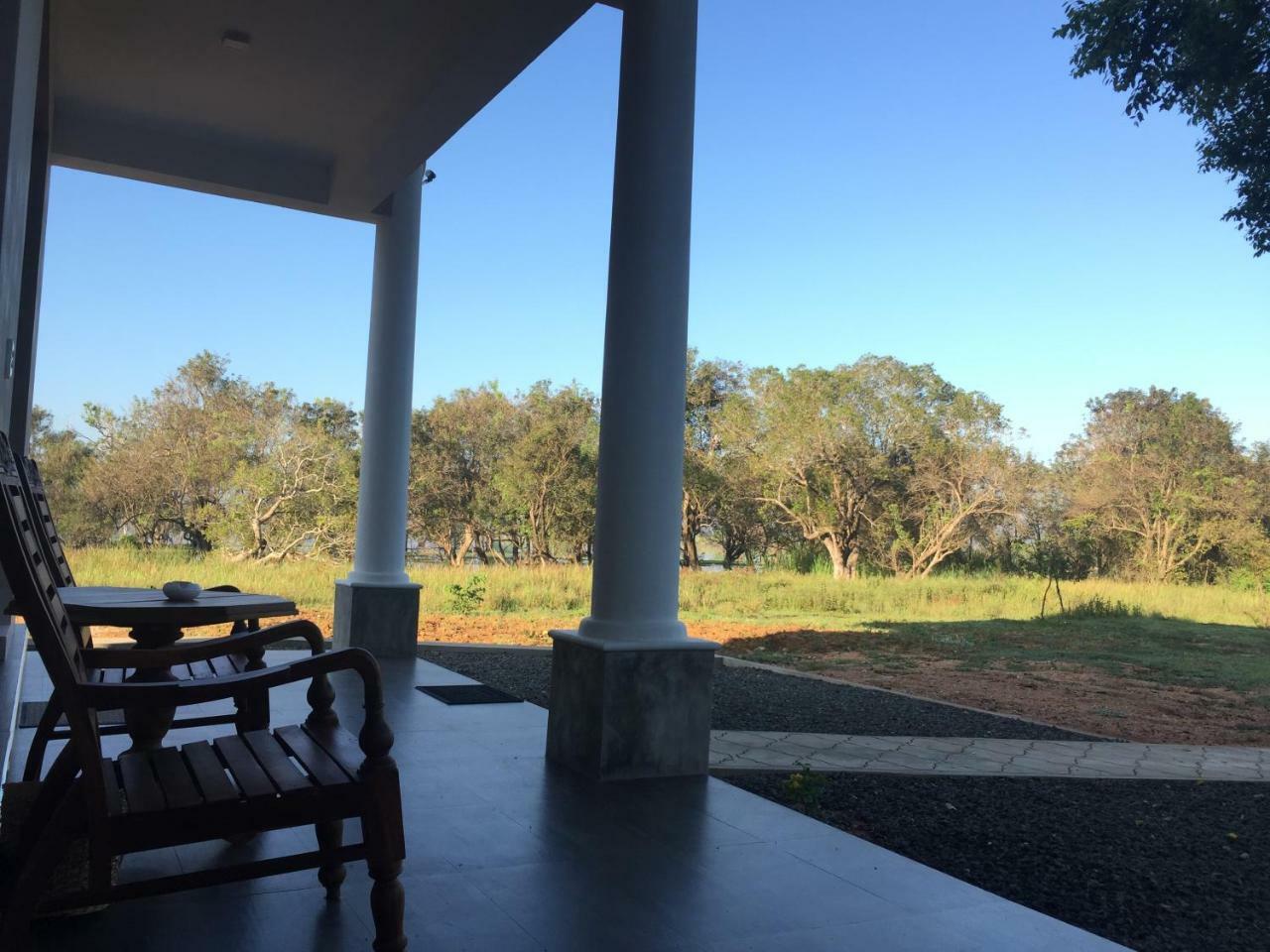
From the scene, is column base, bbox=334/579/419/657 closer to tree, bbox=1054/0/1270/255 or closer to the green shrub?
the green shrub

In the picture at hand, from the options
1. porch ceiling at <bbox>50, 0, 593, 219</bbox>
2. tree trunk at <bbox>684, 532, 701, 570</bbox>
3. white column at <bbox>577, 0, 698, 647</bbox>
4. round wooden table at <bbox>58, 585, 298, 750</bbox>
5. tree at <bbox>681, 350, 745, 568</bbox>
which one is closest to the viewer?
round wooden table at <bbox>58, 585, 298, 750</bbox>

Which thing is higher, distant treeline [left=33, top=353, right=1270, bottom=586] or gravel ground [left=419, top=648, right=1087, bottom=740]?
distant treeline [left=33, top=353, right=1270, bottom=586]

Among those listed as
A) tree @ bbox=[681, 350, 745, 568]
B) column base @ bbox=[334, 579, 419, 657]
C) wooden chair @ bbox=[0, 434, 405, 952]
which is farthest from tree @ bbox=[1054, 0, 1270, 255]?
tree @ bbox=[681, 350, 745, 568]

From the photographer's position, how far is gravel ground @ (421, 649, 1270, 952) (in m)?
Result: 2.55

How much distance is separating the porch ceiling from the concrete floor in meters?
3.27

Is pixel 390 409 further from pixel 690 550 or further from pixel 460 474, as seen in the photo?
pixel 690 550

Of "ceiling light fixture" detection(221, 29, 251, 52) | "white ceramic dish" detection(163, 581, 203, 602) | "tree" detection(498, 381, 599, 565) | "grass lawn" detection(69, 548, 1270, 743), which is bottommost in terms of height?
"grass lawn" detection(69, 548, 1270, 743)

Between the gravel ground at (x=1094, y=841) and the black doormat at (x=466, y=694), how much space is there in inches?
48.9

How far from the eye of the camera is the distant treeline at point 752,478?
56.9 ft

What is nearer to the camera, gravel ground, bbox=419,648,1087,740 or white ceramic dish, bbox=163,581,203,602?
white ceramic dish, bbox=163,581,203,602

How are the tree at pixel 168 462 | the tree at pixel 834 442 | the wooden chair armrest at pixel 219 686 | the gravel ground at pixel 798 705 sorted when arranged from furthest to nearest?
the tree at pixel 834 442 → the tree at pixel 168 462 → the gravel ground at pixel 798 705 → the wooden chair armrest at pixel 219 686

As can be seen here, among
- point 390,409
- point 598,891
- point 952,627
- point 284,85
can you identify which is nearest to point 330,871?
point 598,891

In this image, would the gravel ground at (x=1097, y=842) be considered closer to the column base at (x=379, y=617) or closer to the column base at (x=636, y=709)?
the column base at (x=636, y=709)

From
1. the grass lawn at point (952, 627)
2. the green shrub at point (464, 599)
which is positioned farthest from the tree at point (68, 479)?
the green shrub at point (464, 599)
